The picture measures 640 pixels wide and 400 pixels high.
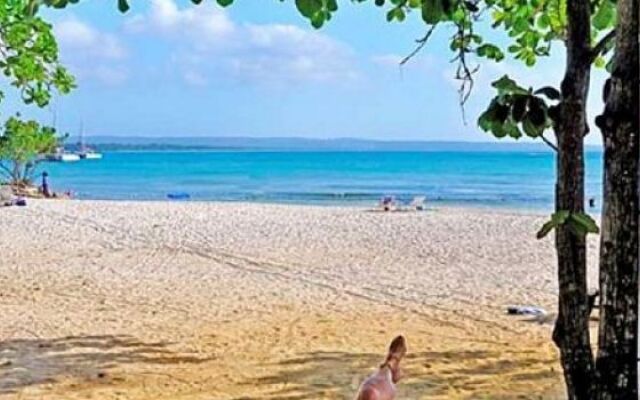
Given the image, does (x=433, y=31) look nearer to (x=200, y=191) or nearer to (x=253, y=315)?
(x=253, y=315)

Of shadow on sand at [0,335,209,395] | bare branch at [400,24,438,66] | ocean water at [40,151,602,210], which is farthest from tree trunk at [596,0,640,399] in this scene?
ocean water at [40,151,602,210]

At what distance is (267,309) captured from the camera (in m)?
7.17

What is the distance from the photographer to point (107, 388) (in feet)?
15.2

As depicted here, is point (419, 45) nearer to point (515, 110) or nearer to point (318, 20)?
point (318, 20)

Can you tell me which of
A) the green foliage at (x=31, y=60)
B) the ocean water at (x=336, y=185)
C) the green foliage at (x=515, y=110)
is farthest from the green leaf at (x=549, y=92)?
the ocean water at (x=336, y=185)

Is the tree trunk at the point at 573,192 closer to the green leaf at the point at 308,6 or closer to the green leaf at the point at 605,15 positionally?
the green leaf at the point at 605,15

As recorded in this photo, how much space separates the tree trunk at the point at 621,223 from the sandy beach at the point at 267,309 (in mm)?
3160

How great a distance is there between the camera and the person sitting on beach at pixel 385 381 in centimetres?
109

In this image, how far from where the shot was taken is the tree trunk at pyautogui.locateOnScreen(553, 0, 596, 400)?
1.67 metres

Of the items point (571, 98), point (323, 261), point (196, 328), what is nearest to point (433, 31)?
point (571, 98)

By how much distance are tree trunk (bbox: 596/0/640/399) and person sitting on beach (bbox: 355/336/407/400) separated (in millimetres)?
329

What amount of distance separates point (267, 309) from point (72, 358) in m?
2.09

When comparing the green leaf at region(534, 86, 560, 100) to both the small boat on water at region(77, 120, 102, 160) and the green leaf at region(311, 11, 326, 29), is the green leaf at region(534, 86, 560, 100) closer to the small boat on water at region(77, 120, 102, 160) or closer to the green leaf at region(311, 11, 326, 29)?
the green leaf at region(311, 11, 326, 29)

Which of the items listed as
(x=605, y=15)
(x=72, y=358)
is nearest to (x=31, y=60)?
(x=72, y=358)
